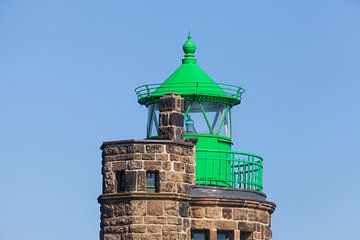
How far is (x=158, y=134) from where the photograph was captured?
1226 inches

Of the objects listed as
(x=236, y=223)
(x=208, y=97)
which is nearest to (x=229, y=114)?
(x=208, y=97)

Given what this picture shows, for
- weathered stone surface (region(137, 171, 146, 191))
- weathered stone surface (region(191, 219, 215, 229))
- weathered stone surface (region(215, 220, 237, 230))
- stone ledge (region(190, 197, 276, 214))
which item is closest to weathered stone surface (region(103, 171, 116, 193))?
weathered stone surface (region(137, 171, 146, 191))

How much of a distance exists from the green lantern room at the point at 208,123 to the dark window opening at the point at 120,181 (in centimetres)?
214

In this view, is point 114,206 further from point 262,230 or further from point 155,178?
point 262,230

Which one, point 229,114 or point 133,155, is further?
point 229,114

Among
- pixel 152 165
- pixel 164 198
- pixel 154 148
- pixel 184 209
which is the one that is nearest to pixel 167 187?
pixel 164 198

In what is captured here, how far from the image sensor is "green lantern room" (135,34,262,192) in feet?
103

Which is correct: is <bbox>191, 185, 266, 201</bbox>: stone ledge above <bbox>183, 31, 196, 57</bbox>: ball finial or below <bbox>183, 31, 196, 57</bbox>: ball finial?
below

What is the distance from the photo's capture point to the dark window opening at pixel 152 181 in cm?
2984

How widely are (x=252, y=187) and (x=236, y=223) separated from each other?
1.40 metres

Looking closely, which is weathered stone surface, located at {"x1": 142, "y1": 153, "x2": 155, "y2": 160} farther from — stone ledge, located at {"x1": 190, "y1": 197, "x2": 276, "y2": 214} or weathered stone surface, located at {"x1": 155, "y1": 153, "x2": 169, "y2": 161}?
stone ledge, located at {"x1": 190, "y1": 197, "x2": 276, "y2": 214}

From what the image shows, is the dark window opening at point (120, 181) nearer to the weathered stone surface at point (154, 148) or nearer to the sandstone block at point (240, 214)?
the weathered stone surface at point (154, 148)

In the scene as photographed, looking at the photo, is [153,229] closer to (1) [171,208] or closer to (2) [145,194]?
(1) [171,208]

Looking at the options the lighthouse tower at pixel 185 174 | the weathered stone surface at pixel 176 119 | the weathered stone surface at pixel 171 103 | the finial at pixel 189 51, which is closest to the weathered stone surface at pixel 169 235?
the lighthouse tower at pixel 185 174
